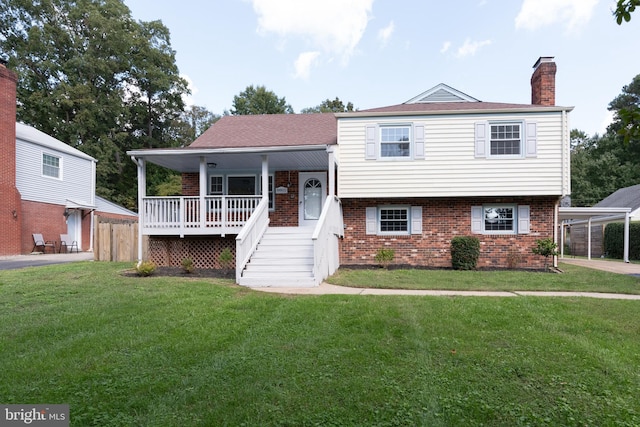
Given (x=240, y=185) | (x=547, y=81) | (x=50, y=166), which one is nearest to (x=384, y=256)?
(x=240, y=185)

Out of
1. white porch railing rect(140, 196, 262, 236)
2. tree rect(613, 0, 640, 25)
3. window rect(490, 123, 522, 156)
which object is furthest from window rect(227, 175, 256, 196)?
tree rect(613, 0, 640, 25)

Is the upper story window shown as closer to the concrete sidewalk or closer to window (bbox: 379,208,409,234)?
window (bbox: 379,208,409,234)

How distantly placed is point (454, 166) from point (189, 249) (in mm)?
8659

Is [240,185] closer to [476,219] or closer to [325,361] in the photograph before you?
[476,219]

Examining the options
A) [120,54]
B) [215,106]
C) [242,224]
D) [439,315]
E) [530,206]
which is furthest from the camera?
[215,106]

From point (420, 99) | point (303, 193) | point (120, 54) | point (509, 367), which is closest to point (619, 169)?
point (420, 99)

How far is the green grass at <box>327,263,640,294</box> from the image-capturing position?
830cm

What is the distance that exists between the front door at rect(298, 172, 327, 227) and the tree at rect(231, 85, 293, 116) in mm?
21764

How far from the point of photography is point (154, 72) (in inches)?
1329

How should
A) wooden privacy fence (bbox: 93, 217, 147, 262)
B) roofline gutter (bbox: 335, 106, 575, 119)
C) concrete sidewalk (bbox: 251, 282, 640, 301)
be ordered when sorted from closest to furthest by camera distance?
1. concrete sidewalk (bbox: 251, 282, 640, 301)
2. roofline gutter (bbox: 335, 106, 575, 119)
3. wooden privacy fence (bbox: 93, 217, 147, 262)

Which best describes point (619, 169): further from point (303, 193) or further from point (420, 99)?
point (303, 193)

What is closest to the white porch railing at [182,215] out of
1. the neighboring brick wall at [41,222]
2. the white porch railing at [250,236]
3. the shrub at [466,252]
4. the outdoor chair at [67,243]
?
the white porch railing at [250,236]

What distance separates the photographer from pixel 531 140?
11.8 meters

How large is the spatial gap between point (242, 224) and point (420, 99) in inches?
303
